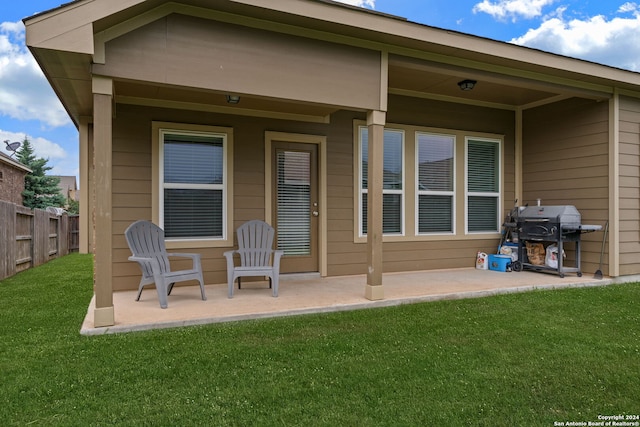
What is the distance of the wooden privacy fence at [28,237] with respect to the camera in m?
6.47

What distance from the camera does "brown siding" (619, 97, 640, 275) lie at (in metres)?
5.73

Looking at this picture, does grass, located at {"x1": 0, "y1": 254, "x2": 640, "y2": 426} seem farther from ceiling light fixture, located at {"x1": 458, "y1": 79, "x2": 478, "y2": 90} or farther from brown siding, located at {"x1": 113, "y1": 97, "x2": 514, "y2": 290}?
ceiling light fixture, located at {"x1": 458, "y1": 79, "x2": 478, "y2": 90}

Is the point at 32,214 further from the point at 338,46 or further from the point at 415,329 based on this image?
the point at 415,329

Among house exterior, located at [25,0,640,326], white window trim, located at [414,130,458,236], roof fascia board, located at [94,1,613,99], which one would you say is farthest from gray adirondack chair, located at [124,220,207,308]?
white window trim, located at [414,130,458,236]

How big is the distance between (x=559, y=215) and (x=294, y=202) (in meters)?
3.51

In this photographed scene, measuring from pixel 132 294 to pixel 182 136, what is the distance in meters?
1.94

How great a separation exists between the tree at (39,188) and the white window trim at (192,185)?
17897 mm

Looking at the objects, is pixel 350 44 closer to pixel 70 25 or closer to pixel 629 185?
pixel 70 25

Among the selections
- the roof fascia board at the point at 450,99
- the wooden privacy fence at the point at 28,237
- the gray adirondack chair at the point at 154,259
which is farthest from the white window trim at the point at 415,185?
the wooden privacy fence at the point at 28,237

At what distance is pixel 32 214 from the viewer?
7.76 m

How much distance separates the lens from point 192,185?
517cm

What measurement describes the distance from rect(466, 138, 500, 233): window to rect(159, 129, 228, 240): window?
377cm

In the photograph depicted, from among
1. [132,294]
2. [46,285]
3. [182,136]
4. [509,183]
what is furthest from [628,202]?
[46,285]

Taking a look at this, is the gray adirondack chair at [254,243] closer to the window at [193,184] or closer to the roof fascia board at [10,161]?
the window at [193,184]
